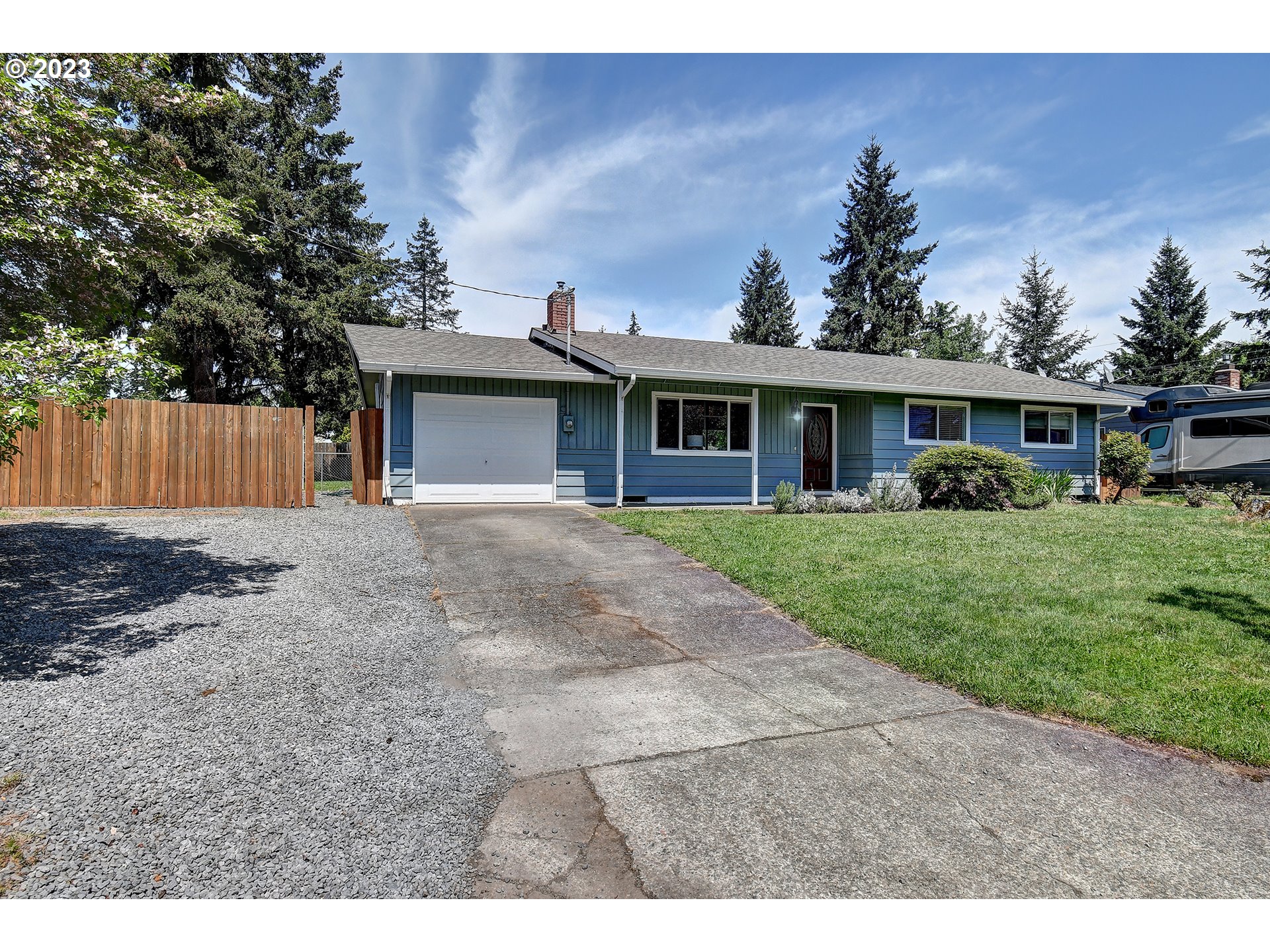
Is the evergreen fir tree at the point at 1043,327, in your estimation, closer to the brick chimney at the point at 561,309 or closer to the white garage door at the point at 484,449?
the brick chimney at the point at 561,309

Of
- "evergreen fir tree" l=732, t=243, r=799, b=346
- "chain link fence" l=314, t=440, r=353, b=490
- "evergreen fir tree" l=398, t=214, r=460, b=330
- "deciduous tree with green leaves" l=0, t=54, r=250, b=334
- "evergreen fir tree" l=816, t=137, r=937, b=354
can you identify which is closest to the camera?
"deciduous tree with green leaves" l=0, t=54, r=250, b=334

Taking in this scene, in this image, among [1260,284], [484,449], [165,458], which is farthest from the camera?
[1260,284]

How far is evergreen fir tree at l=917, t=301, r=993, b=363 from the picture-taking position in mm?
34344

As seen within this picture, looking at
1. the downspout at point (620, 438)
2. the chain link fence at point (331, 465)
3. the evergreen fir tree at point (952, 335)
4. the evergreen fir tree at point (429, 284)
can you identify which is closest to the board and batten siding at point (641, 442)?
the downspout at point (620, 438)

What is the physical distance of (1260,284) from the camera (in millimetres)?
25391

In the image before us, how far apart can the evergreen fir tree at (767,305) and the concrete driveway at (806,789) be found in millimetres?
35710

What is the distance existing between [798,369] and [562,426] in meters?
5.83

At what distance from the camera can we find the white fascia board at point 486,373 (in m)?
10.8

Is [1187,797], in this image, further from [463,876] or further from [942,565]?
[942,565]

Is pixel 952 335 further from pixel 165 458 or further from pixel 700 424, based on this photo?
pixel 165 458

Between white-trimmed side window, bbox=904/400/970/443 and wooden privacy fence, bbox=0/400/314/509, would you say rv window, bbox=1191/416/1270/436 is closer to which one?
white-trimmed side window, bbox=904/400/970/443

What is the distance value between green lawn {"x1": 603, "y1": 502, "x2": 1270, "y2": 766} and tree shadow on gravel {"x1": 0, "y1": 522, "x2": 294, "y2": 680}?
492 centimetres

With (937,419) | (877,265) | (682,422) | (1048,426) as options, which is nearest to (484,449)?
(682,422)

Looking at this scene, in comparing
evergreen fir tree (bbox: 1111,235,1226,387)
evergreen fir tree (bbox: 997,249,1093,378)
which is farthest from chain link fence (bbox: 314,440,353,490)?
evergreen fir tree (bbox: 1111,235,1226,387)
